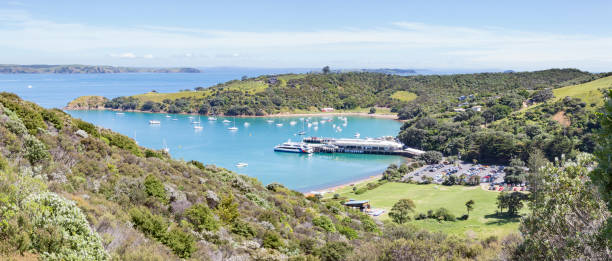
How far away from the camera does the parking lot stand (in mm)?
53750

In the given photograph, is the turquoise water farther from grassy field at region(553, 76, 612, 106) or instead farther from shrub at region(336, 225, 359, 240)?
grassy field at region(553, 76, 612, 106)

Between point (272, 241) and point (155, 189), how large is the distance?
14.3 feet

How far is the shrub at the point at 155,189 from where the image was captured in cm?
1391

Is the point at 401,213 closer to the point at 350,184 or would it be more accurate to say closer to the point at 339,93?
the point at 350,184

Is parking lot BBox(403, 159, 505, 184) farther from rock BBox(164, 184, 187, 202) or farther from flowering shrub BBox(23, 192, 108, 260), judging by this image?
flowering shrub BBox(23, 192, 108, 260)

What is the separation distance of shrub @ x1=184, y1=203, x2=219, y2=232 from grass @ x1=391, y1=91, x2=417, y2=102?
147805mm

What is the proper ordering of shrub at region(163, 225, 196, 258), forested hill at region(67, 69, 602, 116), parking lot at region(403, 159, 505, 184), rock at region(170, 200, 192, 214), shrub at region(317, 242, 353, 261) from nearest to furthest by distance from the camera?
1. shrub at region(163, 225, 196, 258)
2. shrub at region(317, 242, 353, 261)
3. rock at region(170, 200, 192, 214)
4. parking lot at region(403, 159, 505, 184)
5. forested hill at region(67, 69, 602, 116)

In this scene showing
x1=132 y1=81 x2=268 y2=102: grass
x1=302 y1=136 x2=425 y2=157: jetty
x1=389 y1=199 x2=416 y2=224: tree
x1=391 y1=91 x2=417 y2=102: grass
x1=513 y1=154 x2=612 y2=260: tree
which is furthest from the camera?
x1=391 y1=91 x2=417 y2=102: grass

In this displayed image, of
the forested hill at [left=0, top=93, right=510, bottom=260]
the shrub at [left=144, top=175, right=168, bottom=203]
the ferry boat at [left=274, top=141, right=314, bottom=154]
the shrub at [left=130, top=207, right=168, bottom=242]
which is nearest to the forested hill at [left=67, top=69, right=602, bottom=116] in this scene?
the ferry boat at [left=274, top=141, right=314, bottom=154]

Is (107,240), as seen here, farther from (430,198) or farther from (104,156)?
(430,198)

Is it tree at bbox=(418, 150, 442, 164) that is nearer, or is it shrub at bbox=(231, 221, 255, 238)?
shrub at bbox=(231, 221, 255, 238)

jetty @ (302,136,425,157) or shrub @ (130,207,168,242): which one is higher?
shrub @ (130,207,168,242)

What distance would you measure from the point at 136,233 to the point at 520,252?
9.81 meters

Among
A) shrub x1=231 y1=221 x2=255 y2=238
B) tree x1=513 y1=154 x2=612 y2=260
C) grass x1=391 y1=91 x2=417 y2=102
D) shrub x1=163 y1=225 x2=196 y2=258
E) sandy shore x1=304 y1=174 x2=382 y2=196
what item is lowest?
sandy shore x1=304 y1=174 x2=382 y2=196
